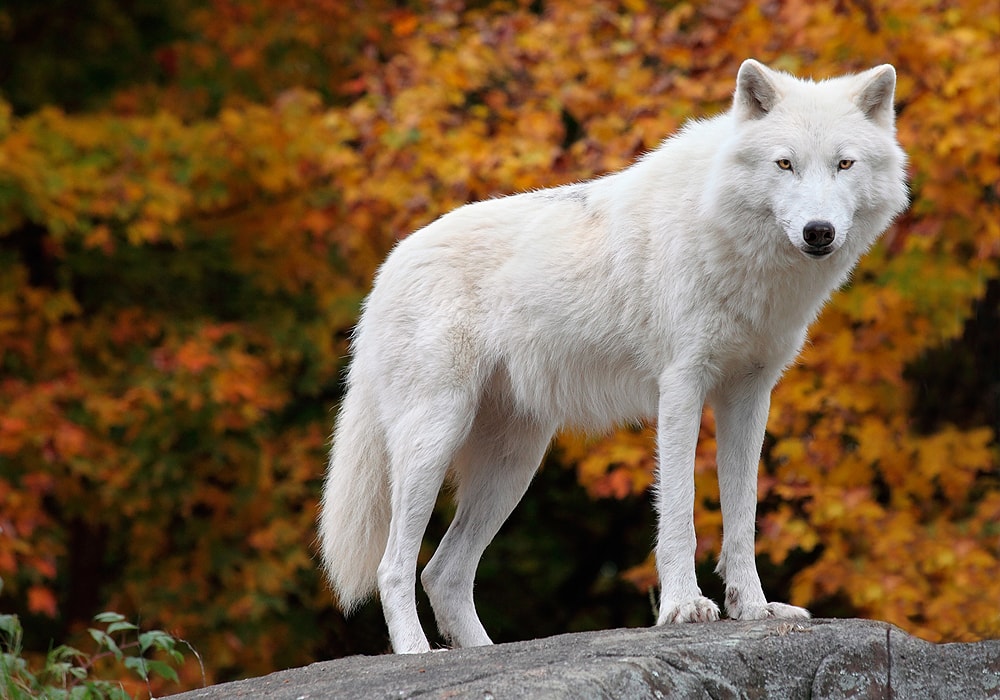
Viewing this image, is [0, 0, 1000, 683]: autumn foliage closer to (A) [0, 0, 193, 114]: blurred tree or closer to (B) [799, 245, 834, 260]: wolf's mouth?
(A) [0, 0, 193, 114]: blurred tree

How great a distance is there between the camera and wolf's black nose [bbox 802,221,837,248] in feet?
12.2

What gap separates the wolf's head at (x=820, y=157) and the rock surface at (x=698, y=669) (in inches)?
45.2

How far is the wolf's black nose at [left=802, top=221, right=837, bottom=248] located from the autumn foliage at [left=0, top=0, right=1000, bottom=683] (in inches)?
115

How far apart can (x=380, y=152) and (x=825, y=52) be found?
284 cm

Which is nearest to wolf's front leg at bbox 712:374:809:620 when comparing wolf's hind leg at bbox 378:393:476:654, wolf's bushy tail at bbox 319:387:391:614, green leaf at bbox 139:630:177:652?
wolf's hind leg at bbox 378:393:476:654

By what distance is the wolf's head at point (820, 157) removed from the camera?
3787 millimetres

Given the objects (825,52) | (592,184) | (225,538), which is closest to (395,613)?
(592,184)

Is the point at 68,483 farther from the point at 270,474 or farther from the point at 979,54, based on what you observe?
the point at 979,54

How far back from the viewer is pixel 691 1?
871 centimetres

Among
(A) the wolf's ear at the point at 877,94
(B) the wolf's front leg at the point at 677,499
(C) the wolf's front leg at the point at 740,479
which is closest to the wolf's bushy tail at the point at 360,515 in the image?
(B) the wolf's front leg at the point at 677,499

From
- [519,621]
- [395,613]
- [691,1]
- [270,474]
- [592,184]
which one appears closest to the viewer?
[395,613]

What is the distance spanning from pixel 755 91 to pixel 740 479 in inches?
50.0

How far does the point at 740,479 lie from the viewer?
4191mm

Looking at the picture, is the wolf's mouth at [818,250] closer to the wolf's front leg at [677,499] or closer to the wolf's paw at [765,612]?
the wolf's front leg at [677,499]
